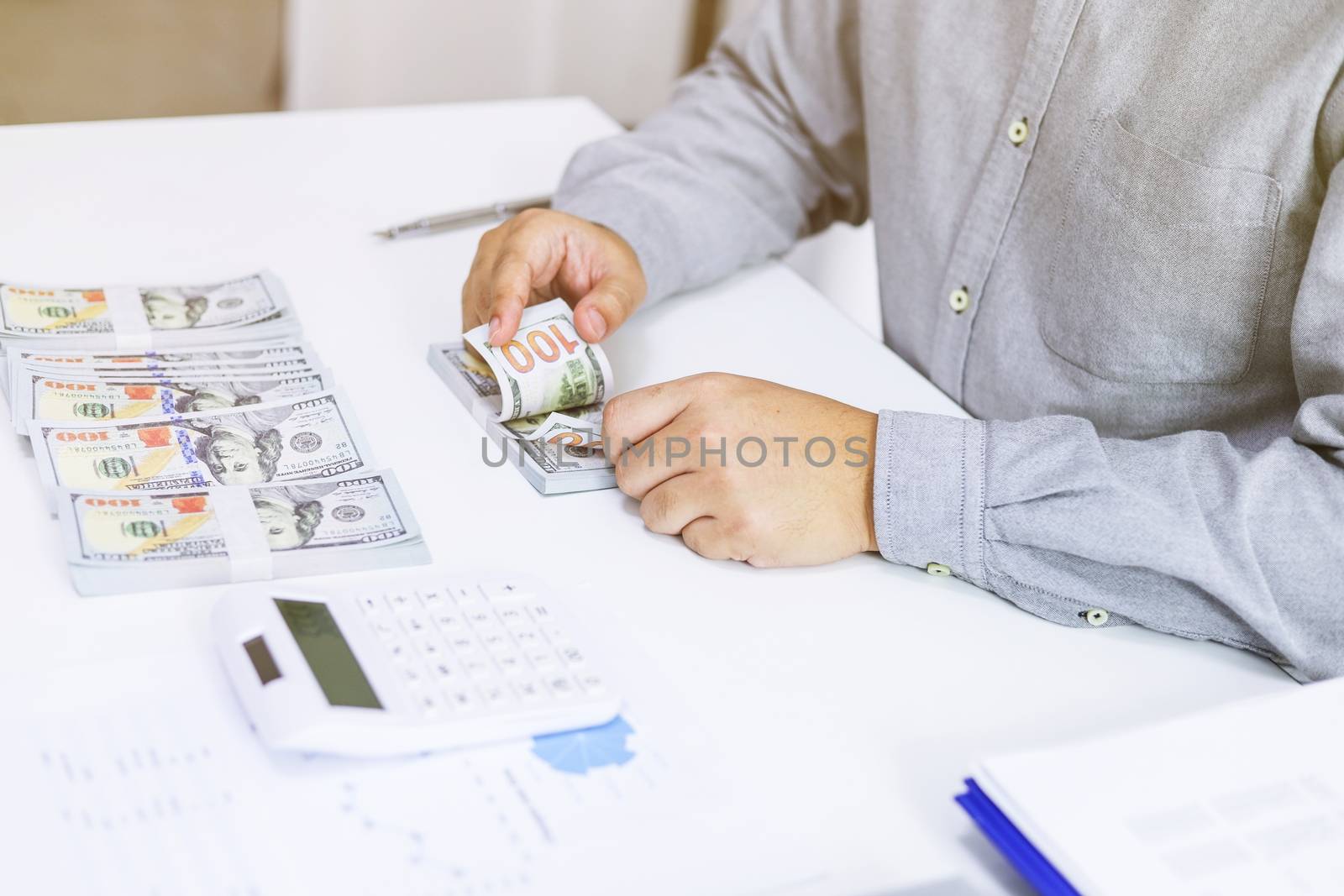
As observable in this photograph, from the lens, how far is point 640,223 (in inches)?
46.4

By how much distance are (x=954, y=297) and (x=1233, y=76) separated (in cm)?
32

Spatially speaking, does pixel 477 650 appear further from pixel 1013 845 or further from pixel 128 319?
pixel 128 319

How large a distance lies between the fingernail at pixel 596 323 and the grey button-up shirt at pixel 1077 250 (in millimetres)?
154

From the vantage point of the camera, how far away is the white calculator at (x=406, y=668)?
64 cm

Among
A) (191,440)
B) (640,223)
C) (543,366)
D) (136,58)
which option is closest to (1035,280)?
(640,223)

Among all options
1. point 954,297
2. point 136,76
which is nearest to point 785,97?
point 954,297

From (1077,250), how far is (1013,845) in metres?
0.60

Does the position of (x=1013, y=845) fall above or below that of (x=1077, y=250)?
below

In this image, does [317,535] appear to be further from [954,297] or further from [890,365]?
[954,297]

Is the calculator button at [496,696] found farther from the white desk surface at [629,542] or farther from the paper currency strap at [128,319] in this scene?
the paper currency strap at [128,319]

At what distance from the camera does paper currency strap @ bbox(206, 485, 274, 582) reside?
767mm

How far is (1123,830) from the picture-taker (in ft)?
2.00

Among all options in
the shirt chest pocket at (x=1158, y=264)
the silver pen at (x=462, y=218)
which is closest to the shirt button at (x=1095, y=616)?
the shirt chest pocket at (x=1158, y=264)

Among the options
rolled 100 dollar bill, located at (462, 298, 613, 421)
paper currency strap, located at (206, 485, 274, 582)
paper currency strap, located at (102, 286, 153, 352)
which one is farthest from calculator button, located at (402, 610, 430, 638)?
paper currency strap, located at (102, 286, 153, 352)
